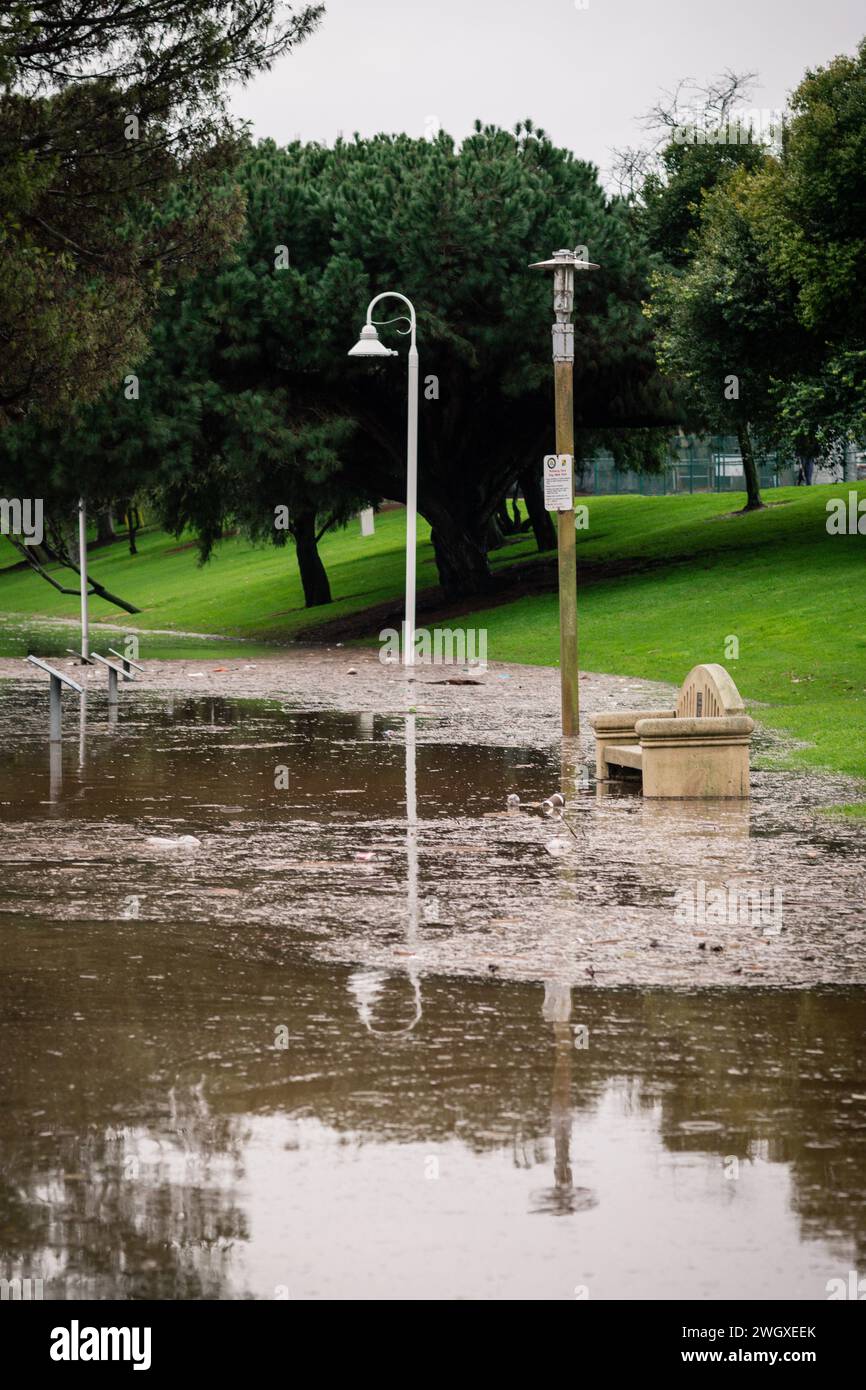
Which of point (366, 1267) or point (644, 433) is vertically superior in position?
point (644, 433)

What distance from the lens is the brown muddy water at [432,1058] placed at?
182 inches

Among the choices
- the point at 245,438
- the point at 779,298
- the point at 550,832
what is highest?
the point at 779,298

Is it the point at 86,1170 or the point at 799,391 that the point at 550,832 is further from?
the point at 799,391

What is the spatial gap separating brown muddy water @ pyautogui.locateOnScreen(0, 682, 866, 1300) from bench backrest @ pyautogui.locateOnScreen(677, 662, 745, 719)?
157 centimetres

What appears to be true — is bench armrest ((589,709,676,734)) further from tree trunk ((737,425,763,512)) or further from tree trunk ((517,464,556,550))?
tree trunk ((517,464,556,550))

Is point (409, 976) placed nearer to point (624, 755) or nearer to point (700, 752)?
point (700, 752)

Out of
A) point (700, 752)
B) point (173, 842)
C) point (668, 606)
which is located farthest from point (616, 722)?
point (668, 606)

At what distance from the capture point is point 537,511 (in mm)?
52469

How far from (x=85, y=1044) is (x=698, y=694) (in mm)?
9051

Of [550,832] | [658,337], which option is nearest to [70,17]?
[550,832]

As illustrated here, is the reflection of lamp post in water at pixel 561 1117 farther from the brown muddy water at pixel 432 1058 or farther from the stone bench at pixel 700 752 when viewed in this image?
the stone bench at pixel 700 752

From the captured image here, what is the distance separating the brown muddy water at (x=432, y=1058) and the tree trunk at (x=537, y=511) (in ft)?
132

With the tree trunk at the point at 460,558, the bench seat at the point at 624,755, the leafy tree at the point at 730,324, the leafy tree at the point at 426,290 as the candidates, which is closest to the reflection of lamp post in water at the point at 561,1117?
the bench seat at the point at 624,755
